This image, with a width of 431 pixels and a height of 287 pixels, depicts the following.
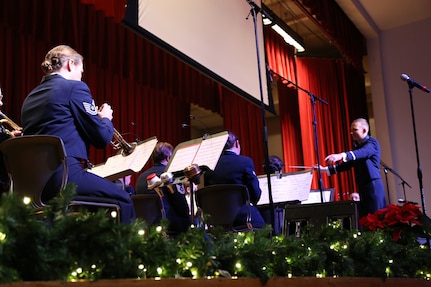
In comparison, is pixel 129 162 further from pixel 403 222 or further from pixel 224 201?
pixel 403 222

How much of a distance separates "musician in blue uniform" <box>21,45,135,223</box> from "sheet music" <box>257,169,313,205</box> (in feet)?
7.77

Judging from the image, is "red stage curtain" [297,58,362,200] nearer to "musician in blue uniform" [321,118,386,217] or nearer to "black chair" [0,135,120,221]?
"musician in blue uniform" [321,118,386,217]

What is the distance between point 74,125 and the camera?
2494mm

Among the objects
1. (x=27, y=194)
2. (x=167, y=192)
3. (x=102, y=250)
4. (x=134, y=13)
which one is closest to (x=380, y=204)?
(x=167, y=192)

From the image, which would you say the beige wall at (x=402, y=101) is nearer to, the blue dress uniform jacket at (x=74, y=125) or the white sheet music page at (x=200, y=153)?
the white sheet music page at (x=200, y=153)

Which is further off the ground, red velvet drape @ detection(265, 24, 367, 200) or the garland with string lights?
red velvet drape @ detection(265, 24, 367, 200)

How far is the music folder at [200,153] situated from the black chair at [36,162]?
1.18 meters

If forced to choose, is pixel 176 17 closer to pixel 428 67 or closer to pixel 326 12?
pixel 326 12

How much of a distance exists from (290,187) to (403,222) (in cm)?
205

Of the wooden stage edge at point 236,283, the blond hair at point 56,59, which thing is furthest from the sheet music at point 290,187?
the blond hair at point 56,59

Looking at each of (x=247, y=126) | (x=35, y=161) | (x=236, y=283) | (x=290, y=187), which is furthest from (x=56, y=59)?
(x=247, y=126)

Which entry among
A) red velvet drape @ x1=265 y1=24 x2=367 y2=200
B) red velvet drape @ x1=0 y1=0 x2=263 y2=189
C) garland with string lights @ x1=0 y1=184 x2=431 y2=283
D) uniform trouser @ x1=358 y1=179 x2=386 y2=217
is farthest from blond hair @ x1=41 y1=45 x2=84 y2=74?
red velvet drape @ x1=265 y1=24 x2=367 y2=200

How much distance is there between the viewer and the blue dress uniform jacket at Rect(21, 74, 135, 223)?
94.9 inches

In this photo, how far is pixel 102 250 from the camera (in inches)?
54.1
